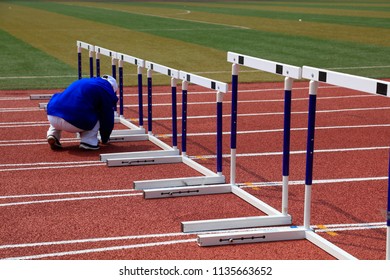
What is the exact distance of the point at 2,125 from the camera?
1284cm

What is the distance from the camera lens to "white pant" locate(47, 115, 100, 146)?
1052cm

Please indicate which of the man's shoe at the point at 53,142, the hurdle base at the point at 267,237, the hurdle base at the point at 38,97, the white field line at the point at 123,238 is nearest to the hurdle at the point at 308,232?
the hurdle base at the point at 267,237

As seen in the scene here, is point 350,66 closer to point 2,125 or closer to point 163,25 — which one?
point 2,125

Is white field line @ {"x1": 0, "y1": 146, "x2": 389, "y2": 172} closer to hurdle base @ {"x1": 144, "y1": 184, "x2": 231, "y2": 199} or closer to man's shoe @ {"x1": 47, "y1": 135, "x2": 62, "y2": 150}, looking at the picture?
man's shoe @ {"x1": 47, "y1": 135, "x2": 62, "y2": 150}

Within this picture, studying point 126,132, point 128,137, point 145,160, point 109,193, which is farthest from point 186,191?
point 126,132

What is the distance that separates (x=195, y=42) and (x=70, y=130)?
18321mm

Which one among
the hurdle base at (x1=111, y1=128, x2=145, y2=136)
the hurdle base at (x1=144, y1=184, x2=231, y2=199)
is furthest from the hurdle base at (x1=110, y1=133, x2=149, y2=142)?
the hurdle base at (x1=144, y1=184, x2=231, y2=199)

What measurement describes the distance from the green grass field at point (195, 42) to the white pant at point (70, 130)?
705 centimetres

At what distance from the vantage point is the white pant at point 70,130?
10516 mm

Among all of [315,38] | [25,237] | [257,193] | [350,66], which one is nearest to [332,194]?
[257,193]

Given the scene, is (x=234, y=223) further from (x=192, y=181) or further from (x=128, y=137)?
(x=128, y=137)

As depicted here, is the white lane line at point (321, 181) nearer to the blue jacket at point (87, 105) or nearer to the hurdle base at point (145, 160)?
the hurdle base at point (145, 160)

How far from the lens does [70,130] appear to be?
10617 mm

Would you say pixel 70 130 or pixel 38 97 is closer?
pixel 70 130
